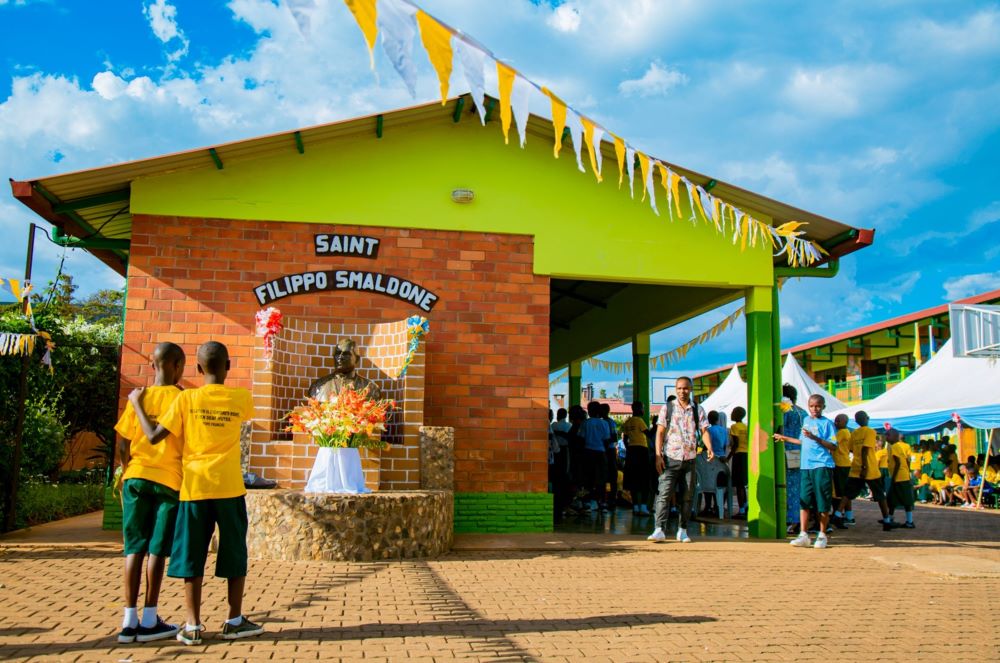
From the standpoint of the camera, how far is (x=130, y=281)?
29.3 ft

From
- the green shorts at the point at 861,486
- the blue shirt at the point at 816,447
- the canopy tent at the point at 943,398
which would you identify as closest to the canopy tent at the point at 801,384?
the canopy tent at the point at 943,398

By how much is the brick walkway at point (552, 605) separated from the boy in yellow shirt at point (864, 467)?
335cm

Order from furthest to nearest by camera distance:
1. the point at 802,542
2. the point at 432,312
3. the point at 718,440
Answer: the point at 718,440 < the point at 432,312 < the point at 802,542

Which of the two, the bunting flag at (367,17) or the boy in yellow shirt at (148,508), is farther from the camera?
the boy in yellow shirt at (148,508)

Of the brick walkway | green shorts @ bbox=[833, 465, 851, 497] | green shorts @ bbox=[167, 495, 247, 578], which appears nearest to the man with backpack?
the brick walkway

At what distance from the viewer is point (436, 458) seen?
8.73 metres

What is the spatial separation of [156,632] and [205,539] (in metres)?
0.57

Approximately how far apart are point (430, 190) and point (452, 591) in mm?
5081

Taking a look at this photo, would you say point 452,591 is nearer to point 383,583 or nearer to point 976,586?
point 383,583

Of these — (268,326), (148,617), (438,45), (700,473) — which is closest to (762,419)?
(700,473)

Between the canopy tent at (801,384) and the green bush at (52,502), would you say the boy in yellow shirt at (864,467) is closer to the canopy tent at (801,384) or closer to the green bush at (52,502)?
the canopy tent at (801,384)

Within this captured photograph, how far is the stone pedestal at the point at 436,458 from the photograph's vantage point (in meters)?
8.70

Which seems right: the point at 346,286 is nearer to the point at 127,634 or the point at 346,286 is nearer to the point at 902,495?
the point at 127,634

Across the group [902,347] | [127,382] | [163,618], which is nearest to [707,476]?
[127,382]
